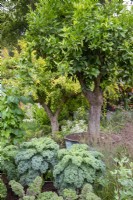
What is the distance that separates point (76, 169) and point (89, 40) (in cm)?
189

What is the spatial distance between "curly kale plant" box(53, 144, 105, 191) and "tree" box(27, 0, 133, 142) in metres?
1.42

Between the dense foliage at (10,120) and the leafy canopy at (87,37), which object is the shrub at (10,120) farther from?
the leafy canopy at (87,37)

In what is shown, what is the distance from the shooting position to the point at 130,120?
5.81 metres

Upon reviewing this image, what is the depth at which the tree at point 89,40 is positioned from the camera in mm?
3799

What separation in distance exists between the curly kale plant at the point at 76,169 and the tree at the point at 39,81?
178cm

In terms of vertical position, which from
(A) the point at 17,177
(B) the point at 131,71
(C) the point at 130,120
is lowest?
(A) the point at 17,177

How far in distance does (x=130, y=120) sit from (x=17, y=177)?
3.23 m

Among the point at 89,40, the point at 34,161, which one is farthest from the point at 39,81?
the point at 34,161

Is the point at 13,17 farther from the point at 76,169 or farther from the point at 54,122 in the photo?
the point at 76,169

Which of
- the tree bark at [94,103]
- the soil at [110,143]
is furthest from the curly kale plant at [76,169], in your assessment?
the tree bark at [94,103]

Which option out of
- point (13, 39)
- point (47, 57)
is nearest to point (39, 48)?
point (47, 57)

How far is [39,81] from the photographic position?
4.82 meters

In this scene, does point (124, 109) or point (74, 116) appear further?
point (124, 109)

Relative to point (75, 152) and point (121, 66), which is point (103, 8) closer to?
point (121, 66)
